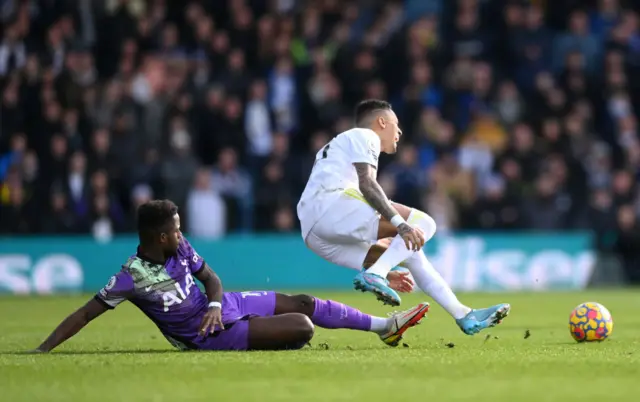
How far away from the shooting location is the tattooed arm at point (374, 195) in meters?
9.24

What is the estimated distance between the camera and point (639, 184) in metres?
21.2

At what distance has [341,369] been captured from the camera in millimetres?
7492

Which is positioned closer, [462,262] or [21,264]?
[21,264]

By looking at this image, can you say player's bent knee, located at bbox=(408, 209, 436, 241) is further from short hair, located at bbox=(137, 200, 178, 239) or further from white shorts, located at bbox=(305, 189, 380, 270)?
short hair, located at bbox=(137, 200, 178, 239)

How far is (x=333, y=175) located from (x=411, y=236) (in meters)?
0.92

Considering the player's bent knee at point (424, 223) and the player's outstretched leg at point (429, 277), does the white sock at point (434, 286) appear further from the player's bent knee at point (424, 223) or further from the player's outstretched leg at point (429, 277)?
the player's bent knee at point (424, 223)

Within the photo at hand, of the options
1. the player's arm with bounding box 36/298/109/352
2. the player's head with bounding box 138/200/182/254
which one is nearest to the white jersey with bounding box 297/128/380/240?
the player's head with bounding box 138/200/182/254

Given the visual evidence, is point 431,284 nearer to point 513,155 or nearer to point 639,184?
point 513,155

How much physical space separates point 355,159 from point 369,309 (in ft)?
17.3

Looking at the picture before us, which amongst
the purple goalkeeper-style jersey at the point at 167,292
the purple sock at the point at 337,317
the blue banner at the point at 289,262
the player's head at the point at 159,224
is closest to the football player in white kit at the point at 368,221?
the purple sock at the point at 337,317

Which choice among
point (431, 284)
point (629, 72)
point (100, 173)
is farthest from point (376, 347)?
point (629, 72)

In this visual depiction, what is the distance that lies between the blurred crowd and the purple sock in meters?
9.78

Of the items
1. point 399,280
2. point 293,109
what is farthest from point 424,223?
point 293,109

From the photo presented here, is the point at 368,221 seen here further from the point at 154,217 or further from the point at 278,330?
the point at 154,217
